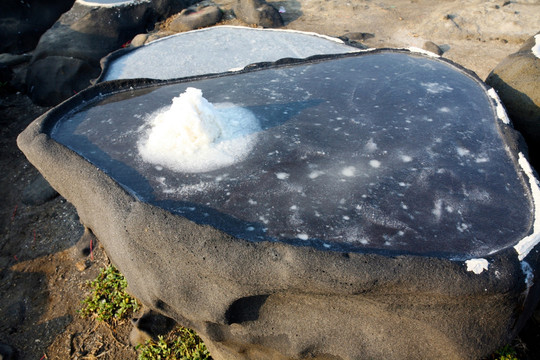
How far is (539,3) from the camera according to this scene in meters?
7.47

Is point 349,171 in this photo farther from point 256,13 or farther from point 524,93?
point 256,13

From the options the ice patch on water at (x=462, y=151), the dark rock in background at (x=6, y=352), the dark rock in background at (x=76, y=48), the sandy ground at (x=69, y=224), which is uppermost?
the ice patch on water at (x=462, y=151)

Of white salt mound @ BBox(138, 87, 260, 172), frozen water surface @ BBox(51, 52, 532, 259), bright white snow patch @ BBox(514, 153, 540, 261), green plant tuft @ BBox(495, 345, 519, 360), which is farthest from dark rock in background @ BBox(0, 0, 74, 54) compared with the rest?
green plant tuft @ BBox(495, 345, 519, 360)

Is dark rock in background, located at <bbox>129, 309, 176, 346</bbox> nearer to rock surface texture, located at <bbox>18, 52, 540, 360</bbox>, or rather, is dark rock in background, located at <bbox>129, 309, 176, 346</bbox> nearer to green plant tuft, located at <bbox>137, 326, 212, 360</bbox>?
green plant tuft, located at <bbox>137, 326, 212, 360</bbox>

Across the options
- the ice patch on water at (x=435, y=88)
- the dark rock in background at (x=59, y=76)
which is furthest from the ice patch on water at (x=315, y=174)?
the dark rock in background at (x=59, y=76)

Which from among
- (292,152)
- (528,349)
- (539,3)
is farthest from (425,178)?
(539,3)

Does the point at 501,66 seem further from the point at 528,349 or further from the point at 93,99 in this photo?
the point at 93,99

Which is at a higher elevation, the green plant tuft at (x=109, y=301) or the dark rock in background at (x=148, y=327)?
the dark rock in background at (x=148, y=327)

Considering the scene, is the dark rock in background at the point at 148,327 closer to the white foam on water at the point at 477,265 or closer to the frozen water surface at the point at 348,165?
the frozen water surface at the point at 348,165

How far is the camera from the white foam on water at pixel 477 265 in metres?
1.59

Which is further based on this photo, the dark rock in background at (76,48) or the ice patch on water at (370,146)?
the dark rock in background at (76,48)

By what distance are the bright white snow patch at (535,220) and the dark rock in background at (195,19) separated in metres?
5.87

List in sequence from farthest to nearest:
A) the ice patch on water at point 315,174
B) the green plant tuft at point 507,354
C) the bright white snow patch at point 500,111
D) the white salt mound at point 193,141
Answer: the bright white snow patch at point 500,111
the green plant tuft at point 507,354
the white salt mound at point 193,141
the ice patch on water at point 315,174

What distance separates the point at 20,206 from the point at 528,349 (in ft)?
15.6
